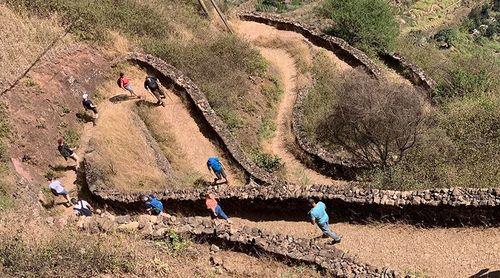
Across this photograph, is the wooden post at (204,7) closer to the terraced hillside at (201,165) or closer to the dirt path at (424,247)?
the terraced hillside at (201,165)

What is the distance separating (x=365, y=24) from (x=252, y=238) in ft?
72.2

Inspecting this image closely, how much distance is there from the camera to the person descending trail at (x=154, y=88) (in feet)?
68.2

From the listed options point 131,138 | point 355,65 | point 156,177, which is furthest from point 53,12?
point 355,65

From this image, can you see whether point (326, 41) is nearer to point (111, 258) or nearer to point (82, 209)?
point (82, 209)

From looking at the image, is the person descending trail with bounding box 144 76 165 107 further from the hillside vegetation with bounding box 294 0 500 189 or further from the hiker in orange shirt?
the hiker in orange shirt

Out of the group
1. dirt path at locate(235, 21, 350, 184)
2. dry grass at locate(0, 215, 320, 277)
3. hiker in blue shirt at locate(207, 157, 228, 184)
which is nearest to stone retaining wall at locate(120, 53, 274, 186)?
hiker in blue shirt at locate(207, 157, 228, 184)

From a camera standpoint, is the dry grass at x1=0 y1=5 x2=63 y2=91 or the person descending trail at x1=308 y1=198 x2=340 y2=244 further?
the dry grass at x1=0 y1=5 x2=63 y2=91

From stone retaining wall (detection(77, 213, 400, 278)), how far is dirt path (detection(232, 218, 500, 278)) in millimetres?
1286

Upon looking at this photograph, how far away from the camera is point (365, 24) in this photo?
31.1 metres

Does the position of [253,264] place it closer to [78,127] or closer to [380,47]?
[78,127]

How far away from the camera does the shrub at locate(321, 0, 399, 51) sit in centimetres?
3089

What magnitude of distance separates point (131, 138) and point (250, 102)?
6.76m

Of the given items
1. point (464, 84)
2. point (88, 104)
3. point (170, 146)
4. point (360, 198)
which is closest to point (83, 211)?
point (170, 146)

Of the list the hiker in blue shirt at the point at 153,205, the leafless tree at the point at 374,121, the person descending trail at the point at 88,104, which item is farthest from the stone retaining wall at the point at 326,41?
the hiker in blue shirt at the point at 153,205
